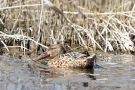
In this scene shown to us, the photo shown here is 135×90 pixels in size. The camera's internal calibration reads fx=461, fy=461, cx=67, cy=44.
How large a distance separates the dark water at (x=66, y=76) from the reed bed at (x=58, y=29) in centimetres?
72

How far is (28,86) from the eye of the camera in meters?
5.55

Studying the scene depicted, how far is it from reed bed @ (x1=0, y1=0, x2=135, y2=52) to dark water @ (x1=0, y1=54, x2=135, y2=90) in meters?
0.72

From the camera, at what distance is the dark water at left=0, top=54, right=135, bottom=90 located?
558 cm

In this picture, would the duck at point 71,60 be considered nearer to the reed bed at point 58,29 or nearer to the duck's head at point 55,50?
the duck's head at point 55,50

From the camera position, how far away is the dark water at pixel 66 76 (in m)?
5.58

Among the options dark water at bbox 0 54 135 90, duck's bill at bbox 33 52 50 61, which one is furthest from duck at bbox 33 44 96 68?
dark water at bbox 0 54 135 90

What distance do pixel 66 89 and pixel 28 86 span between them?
473 millimetres

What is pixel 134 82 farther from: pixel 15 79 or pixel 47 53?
pixel 47 53

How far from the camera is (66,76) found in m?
6.36

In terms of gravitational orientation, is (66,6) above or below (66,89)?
above

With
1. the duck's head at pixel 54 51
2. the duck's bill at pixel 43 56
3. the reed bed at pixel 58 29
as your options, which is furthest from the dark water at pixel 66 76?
the reed bed at pixel 58 29

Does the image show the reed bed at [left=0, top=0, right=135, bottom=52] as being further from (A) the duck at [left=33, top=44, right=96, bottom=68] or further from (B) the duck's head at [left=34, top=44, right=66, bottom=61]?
(A) the duck at [left=33, top=44, right=96, bottom=68]

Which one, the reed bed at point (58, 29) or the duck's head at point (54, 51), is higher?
the reed bed at point (58, 29)

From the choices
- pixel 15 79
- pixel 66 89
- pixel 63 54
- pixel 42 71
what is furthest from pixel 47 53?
pixel 66 89
